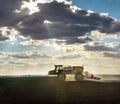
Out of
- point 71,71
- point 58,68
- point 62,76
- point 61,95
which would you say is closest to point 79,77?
point 71,71

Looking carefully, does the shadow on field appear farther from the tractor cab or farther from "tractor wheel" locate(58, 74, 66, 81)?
the tractor cab

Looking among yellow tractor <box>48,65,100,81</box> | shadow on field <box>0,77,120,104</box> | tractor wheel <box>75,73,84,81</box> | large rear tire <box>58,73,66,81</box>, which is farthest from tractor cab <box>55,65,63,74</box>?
shadow on field <box>0,77,120,104</box>

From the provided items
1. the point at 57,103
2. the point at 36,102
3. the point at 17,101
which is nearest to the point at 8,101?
the point at 17,101

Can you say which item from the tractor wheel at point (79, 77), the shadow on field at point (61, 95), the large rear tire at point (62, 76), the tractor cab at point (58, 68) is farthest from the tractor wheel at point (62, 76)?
the shadow on field at point (61, 95)

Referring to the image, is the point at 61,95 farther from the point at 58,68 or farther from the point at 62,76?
the point at 58,68

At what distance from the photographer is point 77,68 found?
50.5 metres

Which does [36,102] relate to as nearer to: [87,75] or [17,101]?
[17,101]

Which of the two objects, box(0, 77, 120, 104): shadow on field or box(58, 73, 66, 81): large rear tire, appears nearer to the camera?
box(0, 77, 120, 104): shadow on field

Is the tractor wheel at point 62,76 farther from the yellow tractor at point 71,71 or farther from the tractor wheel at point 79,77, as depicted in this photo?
the tractor wheel at point 79,77

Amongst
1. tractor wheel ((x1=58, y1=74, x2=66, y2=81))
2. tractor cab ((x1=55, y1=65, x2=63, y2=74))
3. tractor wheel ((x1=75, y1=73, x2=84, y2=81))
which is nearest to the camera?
tractor wheel ((x1=75, y1=73, x2=84, y2=81))

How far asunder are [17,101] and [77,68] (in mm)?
26077

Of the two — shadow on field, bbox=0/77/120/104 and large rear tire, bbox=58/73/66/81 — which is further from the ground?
large rear tire, bbox=58/73/66/81

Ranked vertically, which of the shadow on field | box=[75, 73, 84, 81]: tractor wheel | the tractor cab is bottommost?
the shadow on field

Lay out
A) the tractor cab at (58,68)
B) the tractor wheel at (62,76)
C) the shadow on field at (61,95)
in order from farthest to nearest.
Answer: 1. the tractor cab at (58,68)
2. the tractor wheel at (62,76)
3. the shadow on field at (61,95)
